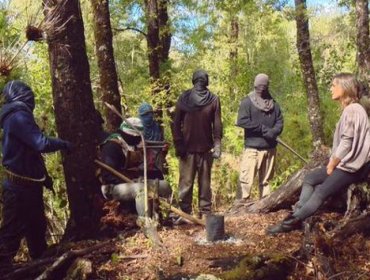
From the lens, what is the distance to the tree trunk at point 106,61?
30.5 ft

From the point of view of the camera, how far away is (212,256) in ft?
15.5

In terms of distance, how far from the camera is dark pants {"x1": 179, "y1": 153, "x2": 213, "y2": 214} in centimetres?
680

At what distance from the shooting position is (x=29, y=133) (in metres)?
4.80

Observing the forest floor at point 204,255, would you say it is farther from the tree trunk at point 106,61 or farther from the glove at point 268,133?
the tree trunk at point 106,61

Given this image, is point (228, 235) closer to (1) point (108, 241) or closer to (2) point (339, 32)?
(1) point (108, 241)

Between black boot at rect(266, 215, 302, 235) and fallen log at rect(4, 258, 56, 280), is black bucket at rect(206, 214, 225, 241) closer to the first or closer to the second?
black boot at rect(266, 215, 302, 235)

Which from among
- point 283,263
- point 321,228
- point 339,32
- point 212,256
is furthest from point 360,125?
point 339,32

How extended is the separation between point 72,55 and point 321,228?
3306 mm

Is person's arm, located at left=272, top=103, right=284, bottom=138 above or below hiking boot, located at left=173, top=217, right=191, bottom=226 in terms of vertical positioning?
above

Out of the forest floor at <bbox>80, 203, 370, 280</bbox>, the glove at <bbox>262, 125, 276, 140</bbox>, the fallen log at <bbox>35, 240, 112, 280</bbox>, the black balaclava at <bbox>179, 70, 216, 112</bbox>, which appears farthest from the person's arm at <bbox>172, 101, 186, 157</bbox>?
the fallen log at <bbox>35, 240, 112, 280</bbox>

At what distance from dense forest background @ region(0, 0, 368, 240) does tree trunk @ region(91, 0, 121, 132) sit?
0.16 metres

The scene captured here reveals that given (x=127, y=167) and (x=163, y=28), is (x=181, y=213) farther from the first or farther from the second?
(x=163, y=28)

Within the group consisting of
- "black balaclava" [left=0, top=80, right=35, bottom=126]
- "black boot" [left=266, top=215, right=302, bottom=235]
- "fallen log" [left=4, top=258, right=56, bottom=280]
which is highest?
"black balaclava" [left=0, top=80, right=35, bottom=126]

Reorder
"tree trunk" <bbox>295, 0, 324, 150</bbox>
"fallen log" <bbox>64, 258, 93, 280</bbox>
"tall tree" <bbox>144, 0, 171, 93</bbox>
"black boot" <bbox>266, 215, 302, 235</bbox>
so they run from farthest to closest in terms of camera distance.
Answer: "tall tree" <bbox>144, 0, 171, 93</bbox>, "tree trunk" <bbox>295, 0, 324, 150</bbox>, "black boot" <bbox>266, 215, 302, 235</bbox>, "fallen log" <bbox>64, 258, 93, 280</bbox>
